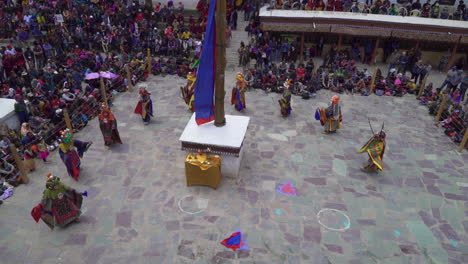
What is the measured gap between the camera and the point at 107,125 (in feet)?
34.2

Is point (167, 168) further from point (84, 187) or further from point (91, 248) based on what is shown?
point (91, 248)

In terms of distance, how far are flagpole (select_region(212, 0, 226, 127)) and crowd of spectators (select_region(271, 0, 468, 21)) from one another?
42.9 feet

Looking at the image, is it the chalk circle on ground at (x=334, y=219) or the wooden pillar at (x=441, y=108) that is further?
the wooden pillar at (x=441, y=108)

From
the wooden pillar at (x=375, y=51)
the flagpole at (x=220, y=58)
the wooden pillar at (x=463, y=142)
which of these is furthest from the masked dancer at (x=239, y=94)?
the wooden pillar at (x=375, y=51)

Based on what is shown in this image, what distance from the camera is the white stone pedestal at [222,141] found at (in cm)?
875

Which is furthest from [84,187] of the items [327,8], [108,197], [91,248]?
[327,8]

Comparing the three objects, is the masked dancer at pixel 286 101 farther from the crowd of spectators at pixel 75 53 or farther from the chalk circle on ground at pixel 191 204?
the chalk circle on ground at pixel 191 204

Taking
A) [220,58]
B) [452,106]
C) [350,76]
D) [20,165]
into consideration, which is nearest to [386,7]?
[350,76]

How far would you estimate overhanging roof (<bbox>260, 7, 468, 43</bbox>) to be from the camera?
57.9 ft

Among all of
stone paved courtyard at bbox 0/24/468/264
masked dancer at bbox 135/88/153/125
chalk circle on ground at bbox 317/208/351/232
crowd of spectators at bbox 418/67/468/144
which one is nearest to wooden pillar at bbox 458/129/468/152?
stone paved courtyard at bbox 0/24/468/264

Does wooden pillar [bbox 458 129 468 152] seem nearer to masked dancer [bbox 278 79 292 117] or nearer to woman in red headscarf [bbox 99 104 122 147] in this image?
masked dancer [bbox 278 79 292 117]

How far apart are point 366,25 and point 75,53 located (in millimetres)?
15021

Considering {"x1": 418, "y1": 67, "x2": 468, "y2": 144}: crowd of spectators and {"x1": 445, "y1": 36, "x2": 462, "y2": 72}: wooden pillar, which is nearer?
{"x1": 418, "y1": 67, "x2": 468, "y2": 144}: crowd of spectators

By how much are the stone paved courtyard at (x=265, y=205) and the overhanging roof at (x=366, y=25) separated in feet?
26.4
